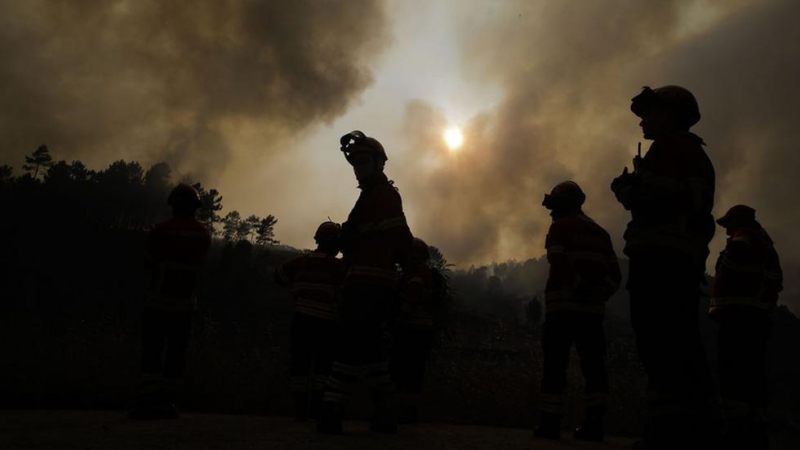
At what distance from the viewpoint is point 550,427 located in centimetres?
555

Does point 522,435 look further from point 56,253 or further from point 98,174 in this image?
point 98,174

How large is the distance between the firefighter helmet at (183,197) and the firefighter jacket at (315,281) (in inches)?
56.4

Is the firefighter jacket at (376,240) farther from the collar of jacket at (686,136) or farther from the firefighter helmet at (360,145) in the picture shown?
the collar of jacket at (686,136)

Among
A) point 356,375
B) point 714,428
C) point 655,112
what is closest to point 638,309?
point 714,428

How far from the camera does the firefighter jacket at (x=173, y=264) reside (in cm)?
626

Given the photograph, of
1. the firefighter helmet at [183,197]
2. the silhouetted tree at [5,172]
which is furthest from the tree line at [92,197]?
the firefighter helmet at [183,197]

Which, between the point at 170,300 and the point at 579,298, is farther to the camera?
the point at 170,300

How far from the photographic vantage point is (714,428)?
11.2ft

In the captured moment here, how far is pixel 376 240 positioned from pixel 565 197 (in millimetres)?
2598

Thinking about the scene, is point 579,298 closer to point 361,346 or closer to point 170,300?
point 361,346

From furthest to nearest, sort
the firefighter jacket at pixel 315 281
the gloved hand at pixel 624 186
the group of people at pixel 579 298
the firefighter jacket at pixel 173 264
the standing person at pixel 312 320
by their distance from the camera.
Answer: the firefighter jacket at pixel 315 281
the standing person at pixel 312 320
the firefighter jacket at pixel 173 264
the gloved hand at pixel 624 186
the group of people at pixel 579 298

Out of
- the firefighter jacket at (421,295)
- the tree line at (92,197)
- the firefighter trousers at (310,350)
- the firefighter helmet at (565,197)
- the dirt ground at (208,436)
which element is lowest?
the dirt ground at (208,436)

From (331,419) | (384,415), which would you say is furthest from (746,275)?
(331,419)

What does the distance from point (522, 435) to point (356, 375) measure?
7.14 ft
